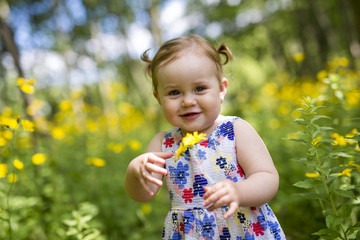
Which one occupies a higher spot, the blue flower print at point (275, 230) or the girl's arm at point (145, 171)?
the girl's arm at point (145, 171)

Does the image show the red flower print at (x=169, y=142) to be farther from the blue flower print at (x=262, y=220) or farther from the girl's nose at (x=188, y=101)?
the blue flower print at (x=262, y=220)

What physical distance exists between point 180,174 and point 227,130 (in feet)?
1.00

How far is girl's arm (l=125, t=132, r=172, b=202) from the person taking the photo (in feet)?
3.99

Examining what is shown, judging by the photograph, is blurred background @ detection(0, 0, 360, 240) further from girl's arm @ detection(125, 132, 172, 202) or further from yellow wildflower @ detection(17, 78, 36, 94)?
girl's arm @ detection(125, 132, 172, 202)

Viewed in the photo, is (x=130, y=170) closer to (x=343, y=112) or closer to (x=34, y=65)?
(x=343, y=112)

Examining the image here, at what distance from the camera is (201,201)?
53.4 inches

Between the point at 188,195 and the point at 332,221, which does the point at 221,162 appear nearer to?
the point at 188,195

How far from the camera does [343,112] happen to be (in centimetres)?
216

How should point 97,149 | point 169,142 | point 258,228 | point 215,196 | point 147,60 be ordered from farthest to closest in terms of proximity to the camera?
point 97,149 → point 147,60 → point 169,142 → point 258,228 → point 215,196

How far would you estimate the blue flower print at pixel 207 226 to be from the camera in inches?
51.3

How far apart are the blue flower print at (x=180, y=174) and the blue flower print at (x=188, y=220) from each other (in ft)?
0.40

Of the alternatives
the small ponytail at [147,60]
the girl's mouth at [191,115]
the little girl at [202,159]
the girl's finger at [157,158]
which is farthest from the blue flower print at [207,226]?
the small ponytail at [147,60]

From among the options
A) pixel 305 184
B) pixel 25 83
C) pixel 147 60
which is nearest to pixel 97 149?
pixel 25 83

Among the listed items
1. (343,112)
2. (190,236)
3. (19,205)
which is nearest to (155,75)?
(190,236)
